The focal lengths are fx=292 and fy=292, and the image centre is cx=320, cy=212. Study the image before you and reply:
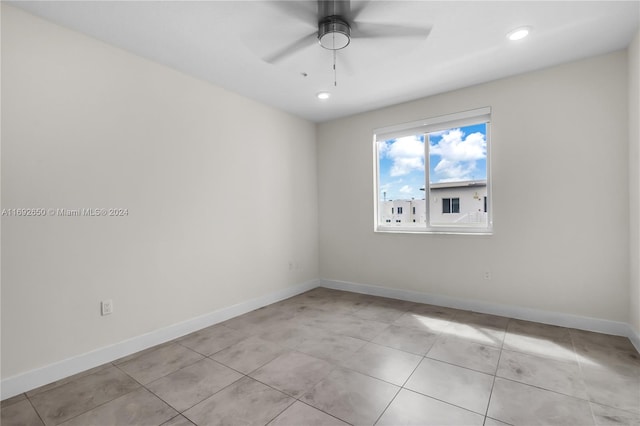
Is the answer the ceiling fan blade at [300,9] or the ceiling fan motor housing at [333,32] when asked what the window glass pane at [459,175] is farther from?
the ceiling fan blade at [300,9]

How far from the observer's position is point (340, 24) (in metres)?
1.90

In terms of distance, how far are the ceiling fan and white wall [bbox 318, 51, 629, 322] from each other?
1884mm

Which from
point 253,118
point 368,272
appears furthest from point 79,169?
point 368,272

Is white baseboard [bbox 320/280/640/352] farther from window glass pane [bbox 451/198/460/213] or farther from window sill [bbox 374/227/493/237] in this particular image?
window glass pane [bbox 451/198/460/213]

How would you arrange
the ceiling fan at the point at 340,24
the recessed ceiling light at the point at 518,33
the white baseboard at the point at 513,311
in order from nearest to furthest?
the ceiling fan at the point at 340,24, the recessed ceiling light at the point at 518,33, the white baseboard at the point at 513,311

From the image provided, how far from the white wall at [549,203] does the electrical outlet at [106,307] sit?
327cm

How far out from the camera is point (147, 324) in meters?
2.71

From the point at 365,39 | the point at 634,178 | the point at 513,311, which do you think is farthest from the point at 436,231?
the point at 365,39

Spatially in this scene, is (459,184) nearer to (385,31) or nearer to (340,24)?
(385,31)

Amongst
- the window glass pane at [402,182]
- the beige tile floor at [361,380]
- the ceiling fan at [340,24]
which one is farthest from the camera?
the window glass pane at [402,182]

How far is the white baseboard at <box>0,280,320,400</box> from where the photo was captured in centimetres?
201

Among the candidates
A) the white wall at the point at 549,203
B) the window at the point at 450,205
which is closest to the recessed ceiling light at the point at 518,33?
the white wall at the point at 549,203

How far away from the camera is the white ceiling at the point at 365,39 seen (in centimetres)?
205

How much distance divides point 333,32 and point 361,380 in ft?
7.86
